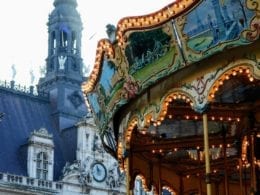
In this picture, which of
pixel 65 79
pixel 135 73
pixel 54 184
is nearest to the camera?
pixel 135 73

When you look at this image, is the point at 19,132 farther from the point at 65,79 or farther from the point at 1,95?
the point at 65,79

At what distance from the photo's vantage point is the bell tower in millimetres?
43188

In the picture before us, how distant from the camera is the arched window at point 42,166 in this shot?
123 feet

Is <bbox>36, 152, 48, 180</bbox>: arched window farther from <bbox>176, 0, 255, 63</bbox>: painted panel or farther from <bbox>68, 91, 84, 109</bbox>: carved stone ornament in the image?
<bbox>176, 0, 255, 63</bbox>: painted panel

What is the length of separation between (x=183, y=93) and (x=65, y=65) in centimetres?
3056

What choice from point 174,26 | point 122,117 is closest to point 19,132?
point 122,117

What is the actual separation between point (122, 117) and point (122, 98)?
3.11 feet

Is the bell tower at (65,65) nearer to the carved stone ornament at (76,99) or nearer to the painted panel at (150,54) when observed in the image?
the carved stone ornament at (76,99)

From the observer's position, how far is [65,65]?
4353 cm

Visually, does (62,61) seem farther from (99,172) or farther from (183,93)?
(183,93)

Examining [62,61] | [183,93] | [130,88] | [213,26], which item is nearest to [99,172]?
[62,61]

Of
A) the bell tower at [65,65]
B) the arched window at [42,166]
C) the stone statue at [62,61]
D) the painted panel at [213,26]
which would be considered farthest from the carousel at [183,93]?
the stone statue at [62,61]

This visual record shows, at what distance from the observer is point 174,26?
514 inches

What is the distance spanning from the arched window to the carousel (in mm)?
17671
